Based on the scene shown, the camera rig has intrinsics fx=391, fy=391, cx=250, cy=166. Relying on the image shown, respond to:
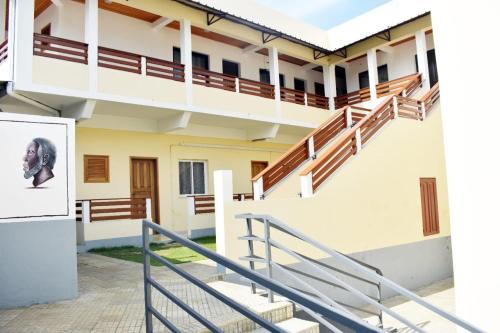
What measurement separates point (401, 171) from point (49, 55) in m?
8.97

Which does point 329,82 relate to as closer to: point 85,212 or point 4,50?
point 85,212

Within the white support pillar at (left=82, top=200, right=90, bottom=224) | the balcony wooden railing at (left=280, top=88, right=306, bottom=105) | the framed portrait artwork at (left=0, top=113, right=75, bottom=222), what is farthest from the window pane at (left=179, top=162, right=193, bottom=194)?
the framed portrait artwork at (left=0, top=113, right=75, bottom=222)

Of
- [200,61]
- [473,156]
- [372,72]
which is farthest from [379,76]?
[473,156]

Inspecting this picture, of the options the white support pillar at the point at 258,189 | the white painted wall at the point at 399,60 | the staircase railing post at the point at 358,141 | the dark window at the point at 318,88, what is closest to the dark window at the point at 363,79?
the white painted wall at the point at 399,60

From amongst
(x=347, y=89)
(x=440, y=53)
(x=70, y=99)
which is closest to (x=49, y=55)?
(x=70, y=99)

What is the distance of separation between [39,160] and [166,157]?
7.69 meters

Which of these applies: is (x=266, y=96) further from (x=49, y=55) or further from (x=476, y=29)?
(x=476, y=29)

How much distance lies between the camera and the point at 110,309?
4.76 m

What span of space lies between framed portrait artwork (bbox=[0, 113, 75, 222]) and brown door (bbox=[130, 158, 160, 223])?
6895 mm

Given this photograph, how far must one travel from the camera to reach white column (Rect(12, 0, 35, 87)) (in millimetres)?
8427

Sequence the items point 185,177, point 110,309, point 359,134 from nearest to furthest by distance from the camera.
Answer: point 110,309, point 359,134, point 185,177

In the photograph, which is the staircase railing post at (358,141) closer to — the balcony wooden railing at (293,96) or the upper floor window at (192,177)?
the balcony wooden railing at (293,96)

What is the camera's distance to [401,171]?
33.0 ft

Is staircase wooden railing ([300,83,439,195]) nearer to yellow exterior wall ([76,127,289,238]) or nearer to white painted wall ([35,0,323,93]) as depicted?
yellow exterior wall ([76,127,289,238])
